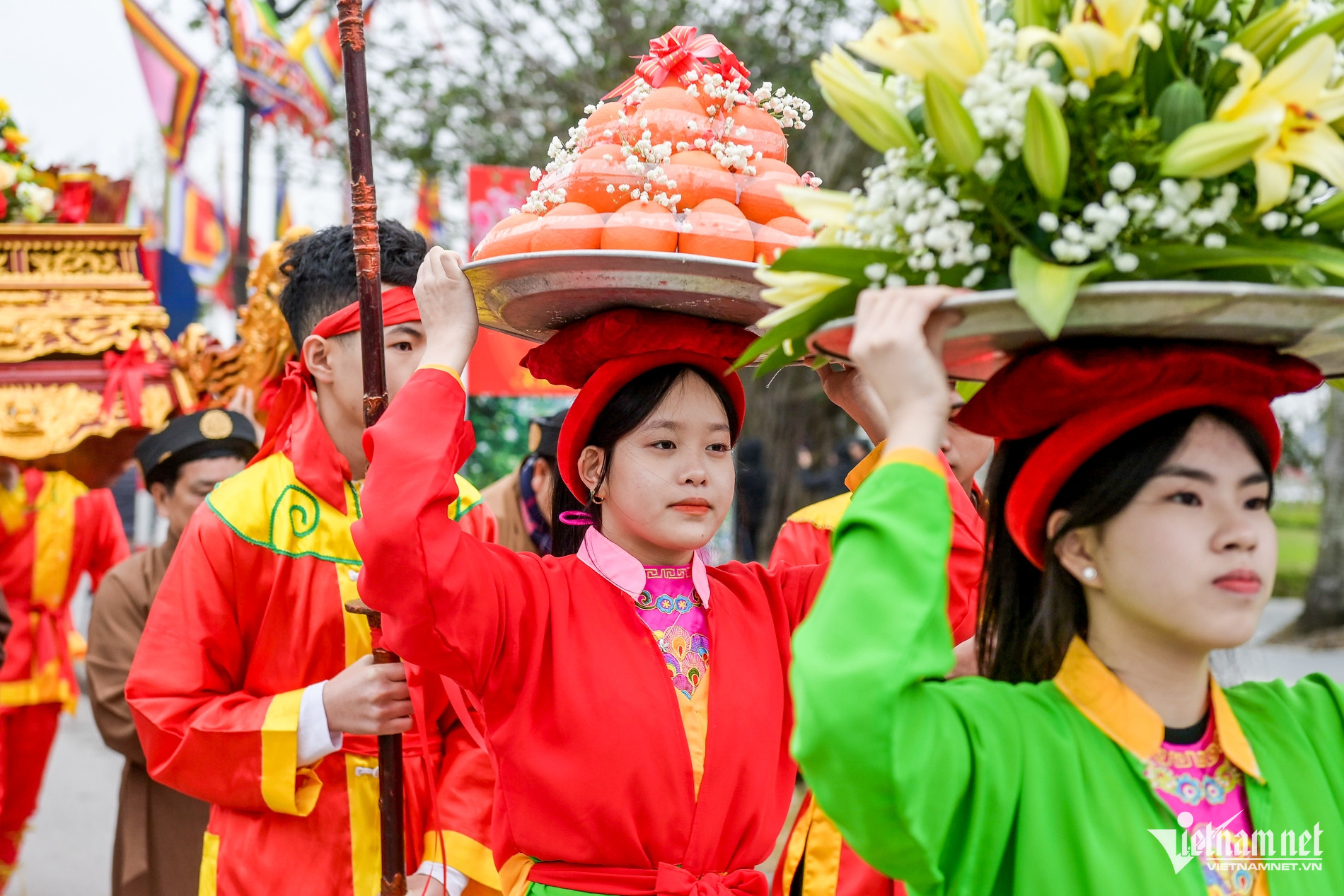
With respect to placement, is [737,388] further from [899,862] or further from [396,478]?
[899,862]

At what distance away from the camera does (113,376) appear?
14.7ft

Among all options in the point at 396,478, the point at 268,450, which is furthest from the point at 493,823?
the point at 268,450

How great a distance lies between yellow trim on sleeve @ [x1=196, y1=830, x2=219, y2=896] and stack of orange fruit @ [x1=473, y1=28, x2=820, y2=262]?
154 centimetres

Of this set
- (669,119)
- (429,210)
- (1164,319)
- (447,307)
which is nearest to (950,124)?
(1164,319)

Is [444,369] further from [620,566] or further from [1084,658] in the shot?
[1084,658]

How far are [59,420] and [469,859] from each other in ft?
8.66

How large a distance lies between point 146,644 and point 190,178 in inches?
497

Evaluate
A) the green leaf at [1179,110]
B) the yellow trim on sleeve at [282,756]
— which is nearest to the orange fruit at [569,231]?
the green leaf at [1179,110]

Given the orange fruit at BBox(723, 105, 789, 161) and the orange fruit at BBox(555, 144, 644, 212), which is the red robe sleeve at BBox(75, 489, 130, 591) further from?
the orange fruit at BBox(723, 105, 789, 161)

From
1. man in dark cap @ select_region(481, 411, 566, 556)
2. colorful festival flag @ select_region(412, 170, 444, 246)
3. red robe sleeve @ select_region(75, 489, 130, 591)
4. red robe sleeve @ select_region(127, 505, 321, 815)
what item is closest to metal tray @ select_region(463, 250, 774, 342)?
red robe sleeve @ select_region(127, 505, 321, 815)

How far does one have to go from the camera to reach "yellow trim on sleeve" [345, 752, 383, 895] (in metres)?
2.84

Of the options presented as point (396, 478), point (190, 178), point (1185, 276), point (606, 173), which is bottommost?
point (396, 478)

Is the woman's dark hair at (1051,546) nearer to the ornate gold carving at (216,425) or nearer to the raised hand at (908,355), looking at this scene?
the raised hand at (908,355)

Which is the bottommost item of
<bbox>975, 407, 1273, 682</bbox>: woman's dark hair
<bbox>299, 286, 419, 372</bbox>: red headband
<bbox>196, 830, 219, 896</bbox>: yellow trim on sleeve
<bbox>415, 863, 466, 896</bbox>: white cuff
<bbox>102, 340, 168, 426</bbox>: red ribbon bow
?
<bbox>415, 863, 466, 896</bbox>: white cuff
